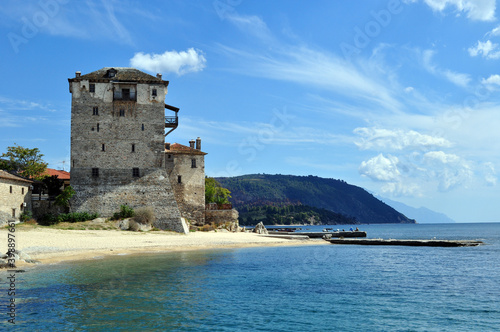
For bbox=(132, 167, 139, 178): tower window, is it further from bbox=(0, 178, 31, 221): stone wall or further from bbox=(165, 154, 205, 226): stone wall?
bbox=(0, 178, 31, 221): stone wall

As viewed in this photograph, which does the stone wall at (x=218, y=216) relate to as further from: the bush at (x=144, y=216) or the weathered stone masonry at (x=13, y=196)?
the weathered stone masonry at (x=13, y=196)

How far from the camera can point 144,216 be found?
4472 centimetres

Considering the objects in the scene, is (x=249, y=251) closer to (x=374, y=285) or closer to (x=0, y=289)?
(x=374, y=285)

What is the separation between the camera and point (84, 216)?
43.4 m

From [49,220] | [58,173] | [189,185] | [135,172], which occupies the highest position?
[58,173]

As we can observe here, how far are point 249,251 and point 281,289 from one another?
56.9 ft

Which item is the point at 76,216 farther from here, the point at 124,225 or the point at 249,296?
the point at 249,296

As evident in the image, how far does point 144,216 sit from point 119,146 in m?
8.29

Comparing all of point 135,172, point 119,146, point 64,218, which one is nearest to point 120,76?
point 119,146

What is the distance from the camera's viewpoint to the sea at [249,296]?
1434 cm

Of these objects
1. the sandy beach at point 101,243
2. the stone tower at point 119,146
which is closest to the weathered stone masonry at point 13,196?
the sandy beach at point 101,243

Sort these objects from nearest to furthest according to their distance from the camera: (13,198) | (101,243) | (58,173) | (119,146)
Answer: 1. (101,243)
2. (13,198)
3. (119,146)
4. (58,173)

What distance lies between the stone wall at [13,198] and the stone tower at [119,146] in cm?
458

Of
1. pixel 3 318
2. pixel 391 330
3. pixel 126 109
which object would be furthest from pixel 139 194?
pixel 391 330
